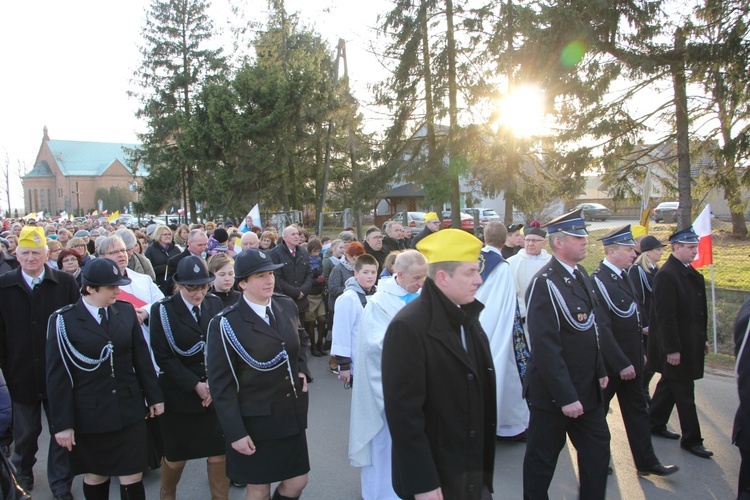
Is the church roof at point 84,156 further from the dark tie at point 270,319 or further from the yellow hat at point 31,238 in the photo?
the dark tie at point 270,319

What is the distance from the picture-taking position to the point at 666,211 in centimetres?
3503

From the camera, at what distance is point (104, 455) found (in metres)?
3.66

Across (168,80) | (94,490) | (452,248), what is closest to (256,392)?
(94,490)

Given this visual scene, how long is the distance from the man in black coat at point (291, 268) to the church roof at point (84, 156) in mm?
104886

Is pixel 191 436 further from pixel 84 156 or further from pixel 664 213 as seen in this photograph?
pixel 84 156

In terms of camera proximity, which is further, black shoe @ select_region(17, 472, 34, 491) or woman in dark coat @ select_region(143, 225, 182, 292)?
woman in dark coat @ select_region(143, 225, 182, 292)

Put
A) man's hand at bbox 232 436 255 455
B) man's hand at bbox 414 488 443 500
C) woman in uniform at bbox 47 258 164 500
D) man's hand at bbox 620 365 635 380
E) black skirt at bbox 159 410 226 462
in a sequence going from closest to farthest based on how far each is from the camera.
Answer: man's hand at bbox 414 488 443 500 → man's hand at bbox 232 436 255 455 → woman in uniform at bbox 47 258 164 500 → black skirt at bbox 159 410 226 462 → man's hand at bbox 620 365 635 380

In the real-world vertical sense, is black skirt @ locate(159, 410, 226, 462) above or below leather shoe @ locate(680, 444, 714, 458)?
above

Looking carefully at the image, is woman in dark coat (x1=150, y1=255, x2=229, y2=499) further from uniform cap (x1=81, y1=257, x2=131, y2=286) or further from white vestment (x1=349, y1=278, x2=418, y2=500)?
white vestment (x1=349, y1=278, x2=418, y2=500)

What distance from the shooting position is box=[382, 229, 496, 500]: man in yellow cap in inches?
99.0

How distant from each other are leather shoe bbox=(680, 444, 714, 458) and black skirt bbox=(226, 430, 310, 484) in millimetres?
3946

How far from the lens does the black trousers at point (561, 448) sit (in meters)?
3.72

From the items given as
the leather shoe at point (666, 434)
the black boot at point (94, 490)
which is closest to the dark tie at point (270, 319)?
the black boot at point (94, 490)

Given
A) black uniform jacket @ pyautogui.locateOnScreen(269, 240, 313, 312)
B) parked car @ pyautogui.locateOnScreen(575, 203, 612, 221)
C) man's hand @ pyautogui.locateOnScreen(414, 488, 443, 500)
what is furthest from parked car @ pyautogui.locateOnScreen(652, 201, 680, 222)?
man's hand @ pyautogui.locateOnScreen(414, 488, 443, 500)
